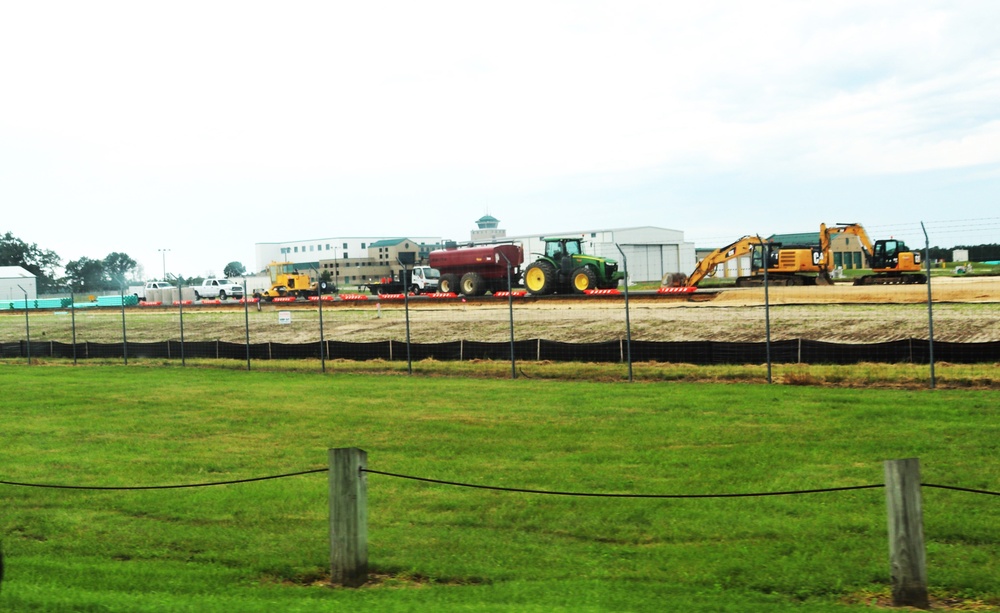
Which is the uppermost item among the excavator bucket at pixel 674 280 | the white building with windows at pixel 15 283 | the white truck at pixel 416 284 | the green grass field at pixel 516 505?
the white building with windows at pixel 15 283

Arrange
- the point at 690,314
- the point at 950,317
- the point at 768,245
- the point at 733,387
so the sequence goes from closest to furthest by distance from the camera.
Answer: the point at 733,387 < the point at 950,317 < the point at 690,314 < the point at 768,245

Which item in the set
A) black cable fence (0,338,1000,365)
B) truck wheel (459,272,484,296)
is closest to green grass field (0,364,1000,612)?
black cable fence (0,338,1000,365)

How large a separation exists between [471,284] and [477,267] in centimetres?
132

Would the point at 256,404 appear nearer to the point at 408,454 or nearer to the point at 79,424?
the point at 79,424

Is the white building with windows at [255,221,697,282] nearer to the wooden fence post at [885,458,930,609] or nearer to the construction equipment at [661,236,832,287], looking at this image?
the construction equipment at [661,236,832,287]

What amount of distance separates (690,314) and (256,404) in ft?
58.2

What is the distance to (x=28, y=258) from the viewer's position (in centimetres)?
13938

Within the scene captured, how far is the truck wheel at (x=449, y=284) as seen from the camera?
4856 cm

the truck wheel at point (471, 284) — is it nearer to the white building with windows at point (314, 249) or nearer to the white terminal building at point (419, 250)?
the white terminal building at point (419, 250)

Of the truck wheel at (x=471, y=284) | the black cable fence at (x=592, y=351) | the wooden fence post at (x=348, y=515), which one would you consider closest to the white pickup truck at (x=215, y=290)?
the truck wheel at (x=471, y=284)

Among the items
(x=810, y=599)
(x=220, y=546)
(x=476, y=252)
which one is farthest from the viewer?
(x=476, y=252)

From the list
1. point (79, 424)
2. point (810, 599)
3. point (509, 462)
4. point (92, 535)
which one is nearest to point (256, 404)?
point (79, 424)

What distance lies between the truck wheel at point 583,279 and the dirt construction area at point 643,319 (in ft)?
4.88

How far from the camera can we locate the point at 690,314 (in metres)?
32.1
